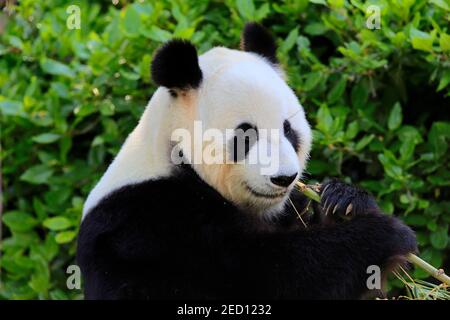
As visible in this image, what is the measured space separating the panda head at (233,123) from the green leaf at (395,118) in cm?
134

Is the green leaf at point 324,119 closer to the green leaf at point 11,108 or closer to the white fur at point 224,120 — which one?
the white fur at point 224,120

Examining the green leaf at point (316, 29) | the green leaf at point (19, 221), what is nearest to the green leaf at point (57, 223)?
the green leaf at point (19, 221)

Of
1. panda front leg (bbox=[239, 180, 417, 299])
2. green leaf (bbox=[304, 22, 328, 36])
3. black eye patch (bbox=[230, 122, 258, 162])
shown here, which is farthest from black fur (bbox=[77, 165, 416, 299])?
green leaf (bbox=[304, 22, 328, 36])

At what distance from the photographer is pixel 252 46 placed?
160 inches

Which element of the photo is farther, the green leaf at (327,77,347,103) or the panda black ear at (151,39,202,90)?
the green leaf at (327,77,347,103)

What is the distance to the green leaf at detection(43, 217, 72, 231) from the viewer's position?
5457mm

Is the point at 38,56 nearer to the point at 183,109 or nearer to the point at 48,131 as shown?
the point at 48,131

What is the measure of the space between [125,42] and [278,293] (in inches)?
97.3

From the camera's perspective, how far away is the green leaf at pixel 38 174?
225 inches

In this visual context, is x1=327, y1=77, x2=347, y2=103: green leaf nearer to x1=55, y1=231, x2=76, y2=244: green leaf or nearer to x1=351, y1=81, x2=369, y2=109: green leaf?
x1=351, y1=81, x2=369, y2=109: green leaf

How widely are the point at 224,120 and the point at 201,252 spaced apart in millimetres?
508

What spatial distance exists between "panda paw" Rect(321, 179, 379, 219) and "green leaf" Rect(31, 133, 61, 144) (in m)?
2.16

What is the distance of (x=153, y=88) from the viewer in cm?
550

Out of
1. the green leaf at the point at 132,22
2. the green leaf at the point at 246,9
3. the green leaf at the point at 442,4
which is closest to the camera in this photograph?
the green leaf at the point at 442,4
